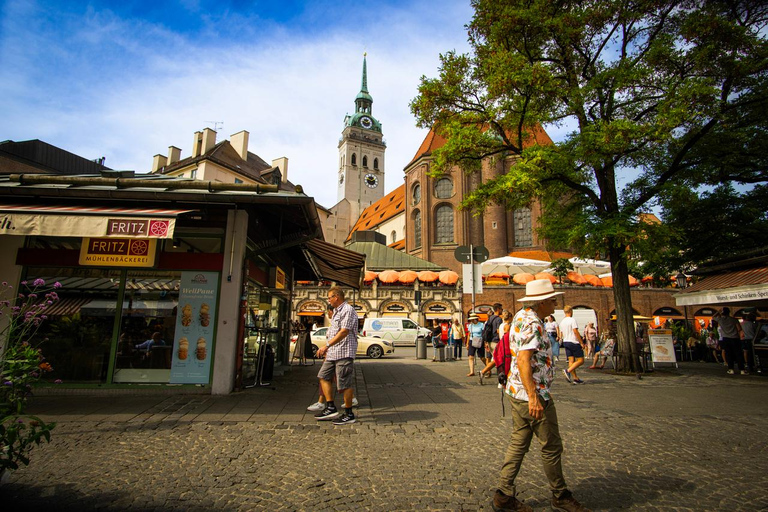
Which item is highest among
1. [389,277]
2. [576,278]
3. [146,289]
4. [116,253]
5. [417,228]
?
[417,228]

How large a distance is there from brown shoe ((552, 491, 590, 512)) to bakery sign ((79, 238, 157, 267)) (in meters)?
6.65

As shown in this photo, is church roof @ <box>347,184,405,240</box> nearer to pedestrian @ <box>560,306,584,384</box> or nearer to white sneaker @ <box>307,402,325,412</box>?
pedestrian @ <box>560,306,584,384</box>

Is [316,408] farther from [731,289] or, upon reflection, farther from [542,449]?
[731,289]

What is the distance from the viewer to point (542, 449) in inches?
129

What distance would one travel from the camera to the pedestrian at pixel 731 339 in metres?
12.1

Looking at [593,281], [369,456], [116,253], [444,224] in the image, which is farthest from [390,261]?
[369,456]

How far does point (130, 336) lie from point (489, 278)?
37.0 metres

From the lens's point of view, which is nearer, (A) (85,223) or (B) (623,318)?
(A) (85,223)

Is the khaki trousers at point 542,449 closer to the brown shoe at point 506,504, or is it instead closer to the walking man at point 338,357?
the brown shoe at point 506,504

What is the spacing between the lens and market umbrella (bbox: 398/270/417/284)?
40.6 metres

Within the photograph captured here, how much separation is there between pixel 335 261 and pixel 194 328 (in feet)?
15.2

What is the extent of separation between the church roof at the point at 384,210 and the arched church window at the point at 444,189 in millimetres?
12847

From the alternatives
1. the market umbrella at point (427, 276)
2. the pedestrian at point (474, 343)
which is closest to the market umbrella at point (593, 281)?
the market umbrella at point (427, 276)

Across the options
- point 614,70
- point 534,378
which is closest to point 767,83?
point 614,70
